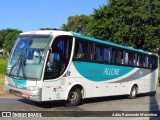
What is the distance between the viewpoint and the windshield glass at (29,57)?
12.8 metres

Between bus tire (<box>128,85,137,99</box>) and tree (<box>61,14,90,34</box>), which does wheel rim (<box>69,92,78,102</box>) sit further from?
tree (<box>61,14,90,34</box>)

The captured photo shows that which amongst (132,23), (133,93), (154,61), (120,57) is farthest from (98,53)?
(132,23)

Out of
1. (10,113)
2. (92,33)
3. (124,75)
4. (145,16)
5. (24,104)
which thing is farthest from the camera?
(92,33)

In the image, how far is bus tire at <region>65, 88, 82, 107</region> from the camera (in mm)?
14180

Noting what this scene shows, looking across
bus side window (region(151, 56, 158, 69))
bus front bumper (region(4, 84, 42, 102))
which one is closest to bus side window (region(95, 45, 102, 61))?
bus front bumper (region(4, 84, 42, 102))

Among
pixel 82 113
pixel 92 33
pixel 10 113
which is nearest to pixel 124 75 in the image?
pixel 82 113

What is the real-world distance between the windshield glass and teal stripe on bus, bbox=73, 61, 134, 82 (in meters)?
1.80

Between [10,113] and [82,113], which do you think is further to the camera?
[82,113]

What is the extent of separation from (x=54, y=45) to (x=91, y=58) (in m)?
2.65

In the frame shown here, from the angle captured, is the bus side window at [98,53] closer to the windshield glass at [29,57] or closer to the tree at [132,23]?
the windshield glass at [29,57]

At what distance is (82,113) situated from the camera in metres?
12.7

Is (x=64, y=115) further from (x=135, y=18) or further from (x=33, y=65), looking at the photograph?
(x=135, y=18)

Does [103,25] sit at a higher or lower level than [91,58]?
higher

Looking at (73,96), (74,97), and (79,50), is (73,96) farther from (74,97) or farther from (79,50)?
(79,50)
